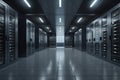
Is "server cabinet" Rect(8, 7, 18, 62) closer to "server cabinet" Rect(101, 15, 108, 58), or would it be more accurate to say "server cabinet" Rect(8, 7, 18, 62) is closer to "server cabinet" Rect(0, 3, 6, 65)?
"server cabinet" Rect(0, 3, 6, 65)

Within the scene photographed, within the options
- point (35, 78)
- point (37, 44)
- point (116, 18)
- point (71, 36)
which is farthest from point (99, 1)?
point (71, 36)

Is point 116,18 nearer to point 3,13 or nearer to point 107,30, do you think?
point 107,30

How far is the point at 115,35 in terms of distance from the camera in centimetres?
855

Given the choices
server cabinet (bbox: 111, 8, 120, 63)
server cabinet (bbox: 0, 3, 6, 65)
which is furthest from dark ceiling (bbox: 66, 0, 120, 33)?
server cabinet (bbox: 0, 3, 6, 65)

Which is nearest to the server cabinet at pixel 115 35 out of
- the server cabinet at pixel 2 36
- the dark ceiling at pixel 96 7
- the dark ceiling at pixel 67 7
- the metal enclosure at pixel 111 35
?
the metal enclosure at pixel 111 35

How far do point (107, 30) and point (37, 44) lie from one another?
1344 centimetres

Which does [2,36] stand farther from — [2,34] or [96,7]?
[96,7]

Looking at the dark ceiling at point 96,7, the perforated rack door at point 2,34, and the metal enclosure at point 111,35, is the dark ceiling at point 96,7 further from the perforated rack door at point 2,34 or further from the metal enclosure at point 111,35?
the perforated rack door at point 2,34

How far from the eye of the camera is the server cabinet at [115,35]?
8039mm

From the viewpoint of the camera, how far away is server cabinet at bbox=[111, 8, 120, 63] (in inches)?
316

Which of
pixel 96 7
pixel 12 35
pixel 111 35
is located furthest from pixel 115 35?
pixel 12 35

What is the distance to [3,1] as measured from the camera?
25.2 ft

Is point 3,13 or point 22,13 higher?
point 22,13

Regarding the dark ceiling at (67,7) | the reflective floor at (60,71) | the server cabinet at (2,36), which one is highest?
the dark ceiling at (67,7)
